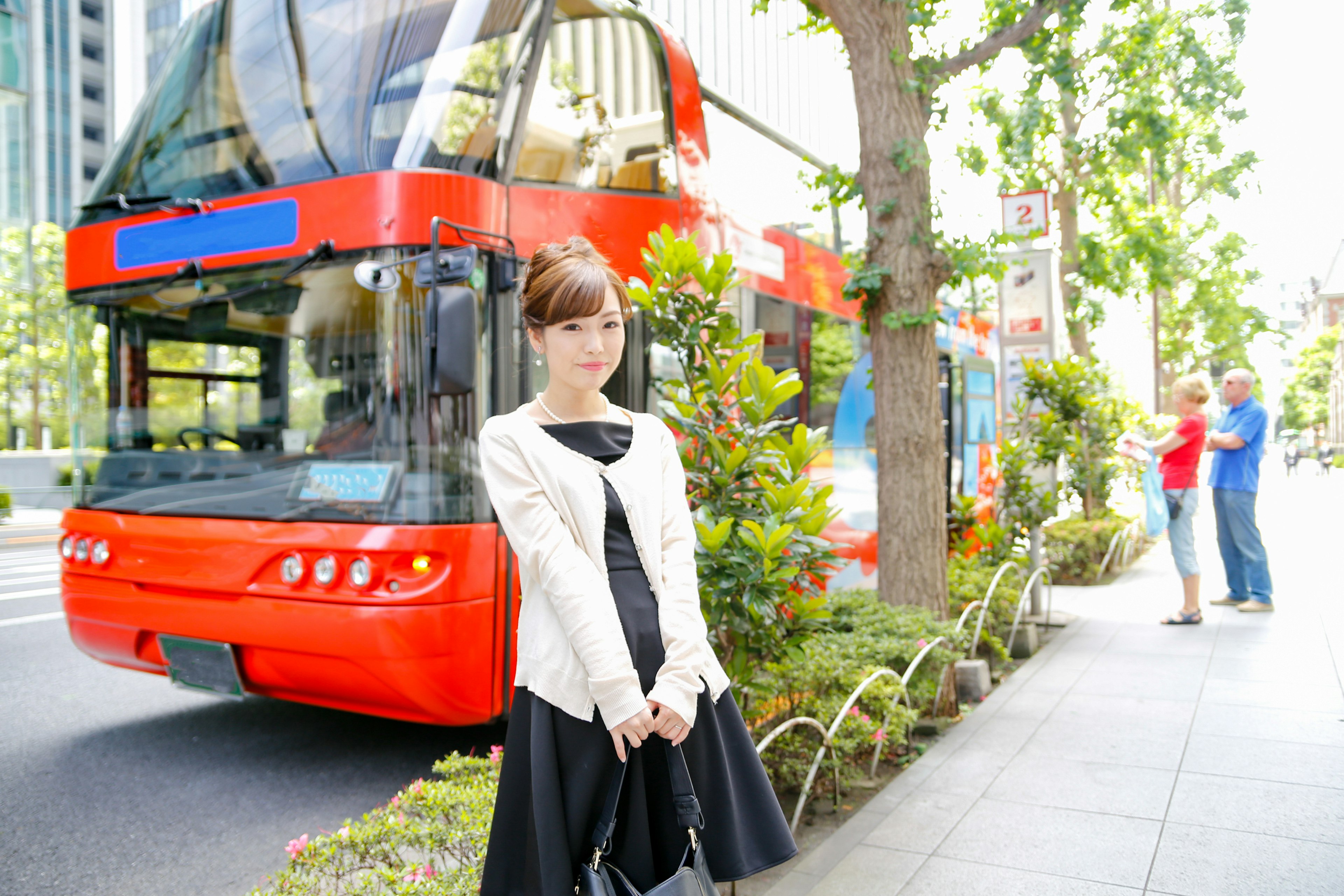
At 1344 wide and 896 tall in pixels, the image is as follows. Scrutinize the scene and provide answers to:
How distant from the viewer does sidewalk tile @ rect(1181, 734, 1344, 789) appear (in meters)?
4.49

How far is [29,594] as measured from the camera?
10.9 m

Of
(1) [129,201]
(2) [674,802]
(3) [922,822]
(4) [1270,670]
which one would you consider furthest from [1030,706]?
(1) [129,201]

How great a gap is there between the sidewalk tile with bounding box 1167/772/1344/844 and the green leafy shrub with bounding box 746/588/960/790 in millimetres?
1171

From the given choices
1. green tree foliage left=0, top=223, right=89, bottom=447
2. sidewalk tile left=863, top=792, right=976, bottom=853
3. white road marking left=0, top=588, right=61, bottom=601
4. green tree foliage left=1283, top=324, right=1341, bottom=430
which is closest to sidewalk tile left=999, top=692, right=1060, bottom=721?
sidewalk tile left=863, top=792, right=976, bottom=853

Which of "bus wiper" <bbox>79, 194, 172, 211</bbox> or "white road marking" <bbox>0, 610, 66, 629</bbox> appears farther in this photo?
"white road marking" <bbox>0, 610, 66, 629</bbox>

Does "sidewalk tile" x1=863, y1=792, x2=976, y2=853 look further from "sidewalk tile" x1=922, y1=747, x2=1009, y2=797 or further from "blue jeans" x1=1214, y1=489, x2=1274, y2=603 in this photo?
"blue jeans" x1=1214, y1=489, x2=1274, y2=603

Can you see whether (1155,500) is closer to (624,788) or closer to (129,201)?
(129,201)

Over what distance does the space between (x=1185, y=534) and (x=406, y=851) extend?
6802 millimetres

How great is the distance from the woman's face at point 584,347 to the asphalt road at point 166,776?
8.38ft

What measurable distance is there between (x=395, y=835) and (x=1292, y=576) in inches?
429

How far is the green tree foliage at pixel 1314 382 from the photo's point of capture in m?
72.1

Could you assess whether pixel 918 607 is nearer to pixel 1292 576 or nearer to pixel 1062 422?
pixel 1062 422

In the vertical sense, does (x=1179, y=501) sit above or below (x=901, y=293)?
below

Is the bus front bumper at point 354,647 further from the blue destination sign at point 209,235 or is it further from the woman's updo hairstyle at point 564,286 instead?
the woman's updo hairstyle at point 564,286
